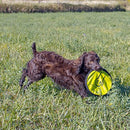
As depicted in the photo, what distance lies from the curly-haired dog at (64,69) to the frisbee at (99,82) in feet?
0.46

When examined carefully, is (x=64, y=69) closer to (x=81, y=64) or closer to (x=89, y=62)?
(x=81, y=64)

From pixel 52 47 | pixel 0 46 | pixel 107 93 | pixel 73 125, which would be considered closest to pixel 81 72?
pixel 107 93

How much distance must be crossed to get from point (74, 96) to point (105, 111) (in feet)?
2.69

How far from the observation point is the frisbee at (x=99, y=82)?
150 inches

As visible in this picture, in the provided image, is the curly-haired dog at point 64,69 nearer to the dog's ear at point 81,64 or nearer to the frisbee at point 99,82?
the dog's ear at point 81,64

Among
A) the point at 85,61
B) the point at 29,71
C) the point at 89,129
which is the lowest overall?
the point at 89,129

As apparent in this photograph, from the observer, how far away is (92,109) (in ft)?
10.8

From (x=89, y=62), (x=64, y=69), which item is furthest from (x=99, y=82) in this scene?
(x=64, y=69)

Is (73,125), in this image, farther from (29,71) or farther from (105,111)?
(29,71)

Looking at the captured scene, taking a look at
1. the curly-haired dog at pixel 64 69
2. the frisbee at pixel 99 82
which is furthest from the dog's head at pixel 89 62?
the frisbee at pixel 99 82

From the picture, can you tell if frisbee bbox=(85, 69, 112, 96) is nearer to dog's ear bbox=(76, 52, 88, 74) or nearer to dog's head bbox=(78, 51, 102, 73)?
dog's head bbox=(78, 51, 102, 73)

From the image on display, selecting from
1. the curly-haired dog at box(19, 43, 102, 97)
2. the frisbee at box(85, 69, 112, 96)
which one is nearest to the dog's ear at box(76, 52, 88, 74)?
the curly-haired dog at box(19, 43, 102, 97)

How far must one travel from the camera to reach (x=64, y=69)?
405 centimetres

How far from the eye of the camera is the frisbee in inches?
150
